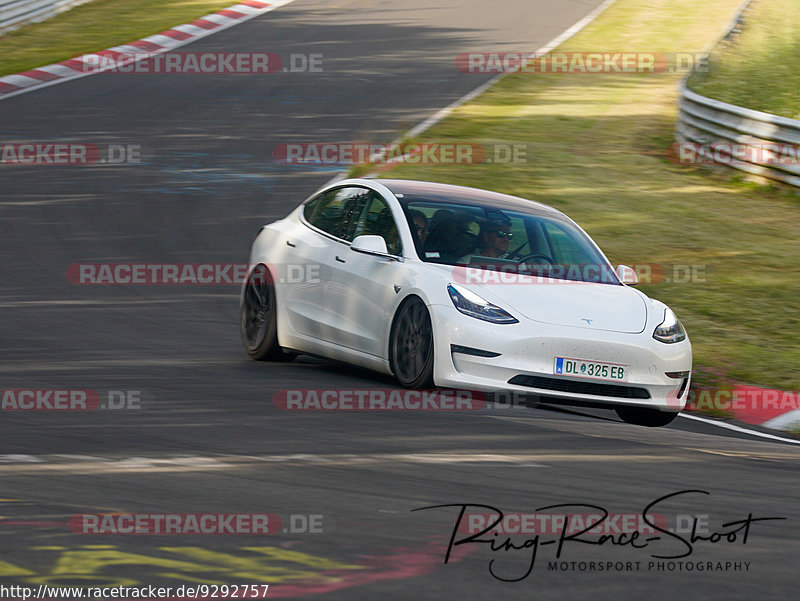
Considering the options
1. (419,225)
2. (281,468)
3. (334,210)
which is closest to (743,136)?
(334,210)

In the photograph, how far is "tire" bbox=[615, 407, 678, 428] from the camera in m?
9.02

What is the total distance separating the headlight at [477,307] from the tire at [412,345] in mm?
217

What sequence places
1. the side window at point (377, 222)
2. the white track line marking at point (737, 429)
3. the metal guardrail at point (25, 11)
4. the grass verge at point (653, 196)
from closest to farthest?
the white track line marking at point (737, 429) < the side window at point (377, 222) < the grass verge at point (653, 196) < the metal guardrail at point (25, 11)

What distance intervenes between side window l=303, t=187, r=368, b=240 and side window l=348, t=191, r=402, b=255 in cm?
11

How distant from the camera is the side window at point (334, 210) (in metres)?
10.1

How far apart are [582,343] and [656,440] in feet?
2.96

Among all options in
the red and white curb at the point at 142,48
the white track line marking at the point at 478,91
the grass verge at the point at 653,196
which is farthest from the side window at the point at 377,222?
the red and white curb at the point at 142,48

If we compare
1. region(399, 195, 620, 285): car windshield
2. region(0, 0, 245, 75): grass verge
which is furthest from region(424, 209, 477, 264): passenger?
region(0, 0, 245, 75): grass verge

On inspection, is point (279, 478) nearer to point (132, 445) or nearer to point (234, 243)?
point (132, 445)

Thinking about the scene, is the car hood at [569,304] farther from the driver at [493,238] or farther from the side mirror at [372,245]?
the side mirror at [372,245]

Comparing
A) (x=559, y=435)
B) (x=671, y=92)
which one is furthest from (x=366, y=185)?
(x=671, y=92)

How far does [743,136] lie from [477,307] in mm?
12508

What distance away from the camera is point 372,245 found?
921cm

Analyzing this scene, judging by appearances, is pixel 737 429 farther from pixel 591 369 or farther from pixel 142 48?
pixel 142 48
